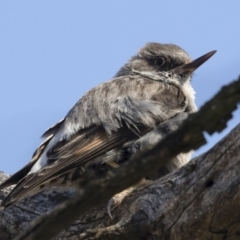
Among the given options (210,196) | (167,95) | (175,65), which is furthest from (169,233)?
(175,65)

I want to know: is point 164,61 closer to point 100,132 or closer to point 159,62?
point 159,62

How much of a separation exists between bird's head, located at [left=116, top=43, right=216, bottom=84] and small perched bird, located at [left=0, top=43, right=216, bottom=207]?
23.7 inches

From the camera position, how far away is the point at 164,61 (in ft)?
21.9

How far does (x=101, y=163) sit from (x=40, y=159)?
54 cm

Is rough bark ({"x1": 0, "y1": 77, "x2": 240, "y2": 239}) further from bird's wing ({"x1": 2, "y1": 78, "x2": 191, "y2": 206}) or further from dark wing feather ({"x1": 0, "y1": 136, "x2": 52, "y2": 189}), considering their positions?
dark wing feather ({"x1": 0, "y1": 136, "x2": 52, "y2": 189})

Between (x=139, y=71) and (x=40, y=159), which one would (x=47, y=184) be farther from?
(x=139, y=71)

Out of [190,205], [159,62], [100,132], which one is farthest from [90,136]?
[159,62]

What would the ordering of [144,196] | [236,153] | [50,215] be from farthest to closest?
[144,196], [236,153], [50,215]

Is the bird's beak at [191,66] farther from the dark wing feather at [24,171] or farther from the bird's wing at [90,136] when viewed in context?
the dark wing feather at [24,171]

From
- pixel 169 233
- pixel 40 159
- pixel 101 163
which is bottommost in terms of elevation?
pixel 169 233

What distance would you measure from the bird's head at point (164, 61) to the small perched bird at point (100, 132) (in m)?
0.60

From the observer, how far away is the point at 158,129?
493 cm

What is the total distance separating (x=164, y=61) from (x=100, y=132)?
2.13 m

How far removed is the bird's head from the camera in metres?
6.45
